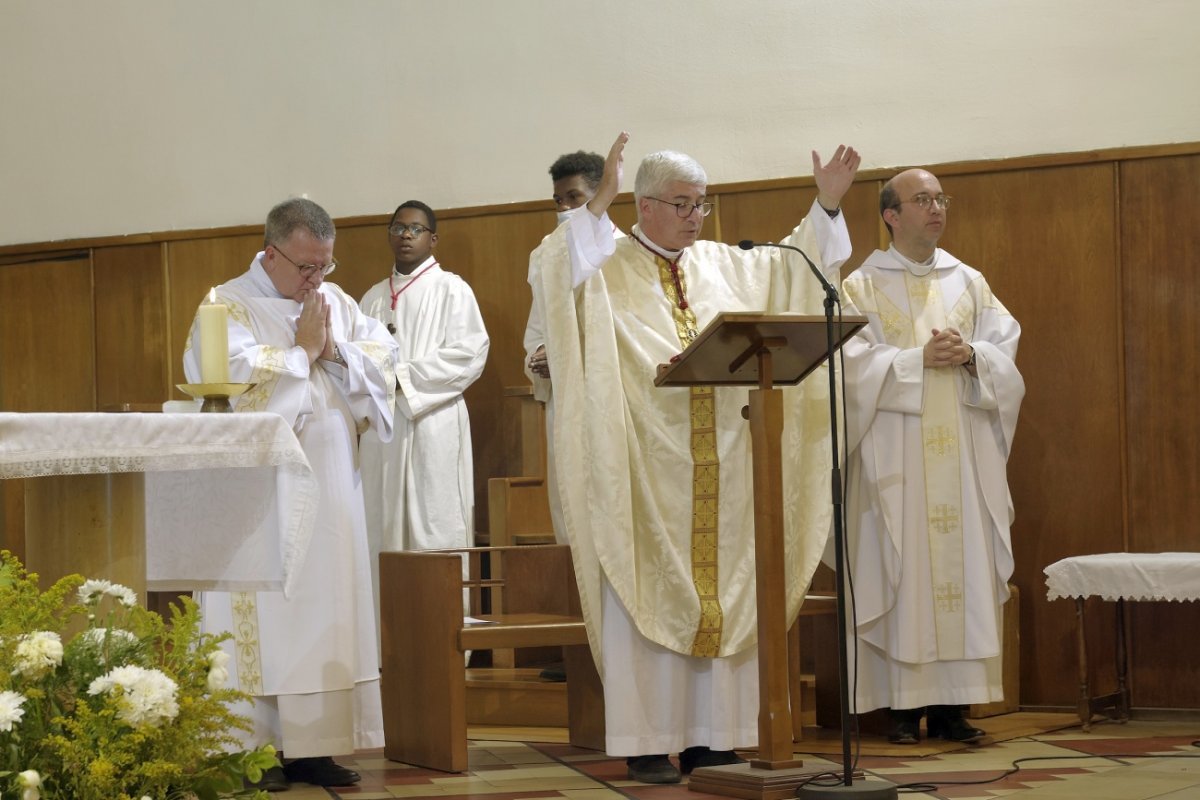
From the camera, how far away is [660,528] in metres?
5.61

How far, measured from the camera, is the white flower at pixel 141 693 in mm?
3014

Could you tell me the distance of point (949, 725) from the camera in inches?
249

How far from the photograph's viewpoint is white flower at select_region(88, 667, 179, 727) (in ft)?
9.89

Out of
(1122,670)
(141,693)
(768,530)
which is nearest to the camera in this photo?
(141,693)

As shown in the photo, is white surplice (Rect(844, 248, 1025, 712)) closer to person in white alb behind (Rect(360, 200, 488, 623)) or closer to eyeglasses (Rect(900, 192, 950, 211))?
eyeglasses (Rect(900, 192, 950, 211))

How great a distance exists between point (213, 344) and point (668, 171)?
2.31 metres

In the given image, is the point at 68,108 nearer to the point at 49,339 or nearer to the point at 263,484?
the point at 49,339

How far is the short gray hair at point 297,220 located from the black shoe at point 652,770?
2.17 metres

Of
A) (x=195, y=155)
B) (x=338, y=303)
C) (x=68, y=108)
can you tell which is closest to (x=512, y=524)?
(x=338, y=303)

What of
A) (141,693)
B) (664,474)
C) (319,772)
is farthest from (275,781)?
(141,693)

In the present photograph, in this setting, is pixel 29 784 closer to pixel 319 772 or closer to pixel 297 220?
pixel 319 772

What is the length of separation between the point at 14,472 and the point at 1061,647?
553 centimetres

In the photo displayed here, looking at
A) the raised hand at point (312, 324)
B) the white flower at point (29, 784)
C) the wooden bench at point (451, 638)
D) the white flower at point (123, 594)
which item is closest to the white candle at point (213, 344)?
the white flower at point (123, 594)

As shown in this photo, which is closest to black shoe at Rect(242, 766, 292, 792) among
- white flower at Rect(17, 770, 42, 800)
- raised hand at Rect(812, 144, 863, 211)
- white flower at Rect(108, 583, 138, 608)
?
white flower at Rect(108, 583, 138, 608)
